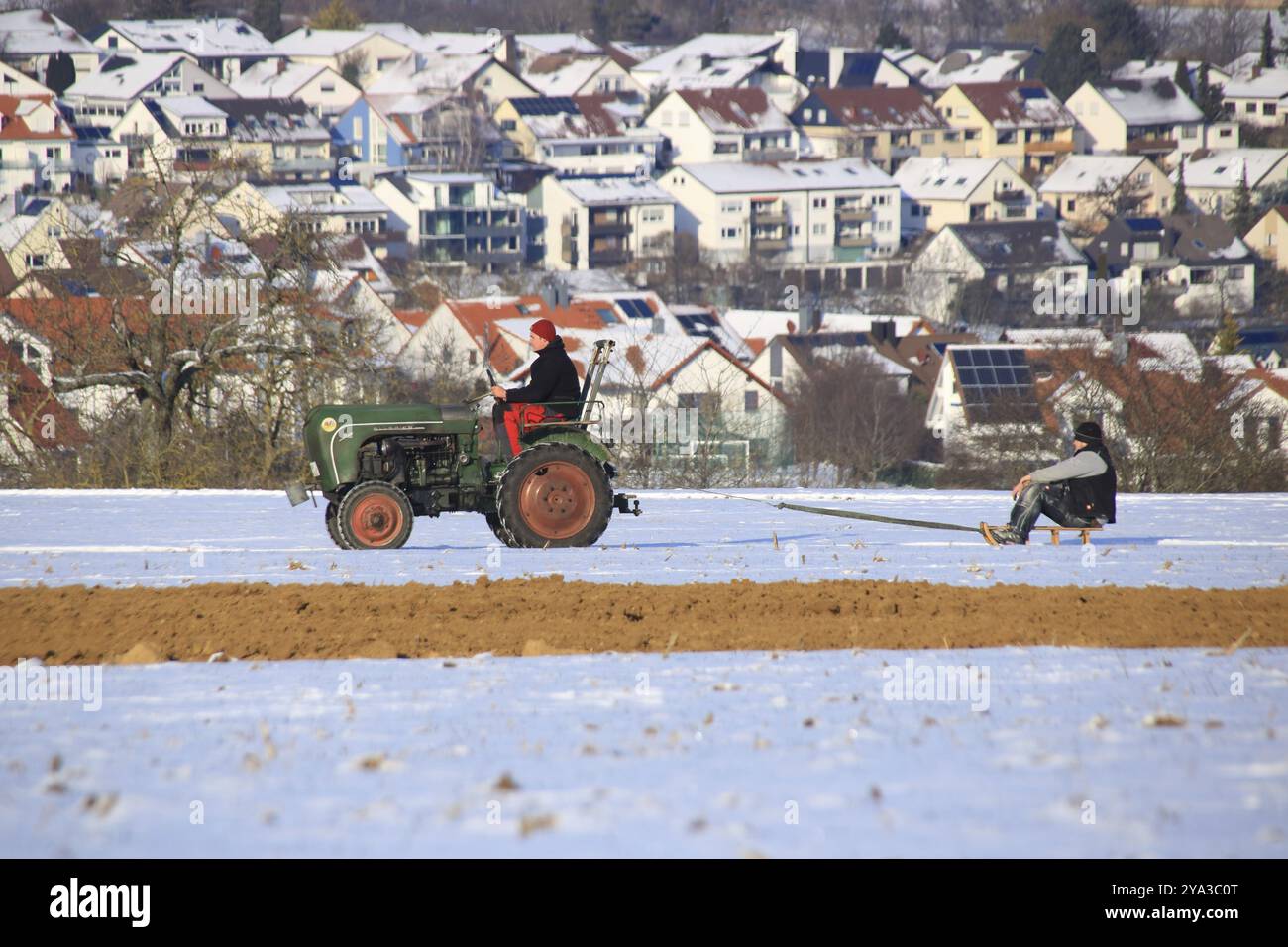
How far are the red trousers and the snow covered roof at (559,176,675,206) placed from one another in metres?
78.4

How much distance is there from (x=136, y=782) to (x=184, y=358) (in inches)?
699

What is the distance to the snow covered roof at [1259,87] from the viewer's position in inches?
4924

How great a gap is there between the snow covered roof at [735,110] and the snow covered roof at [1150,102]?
25979mm

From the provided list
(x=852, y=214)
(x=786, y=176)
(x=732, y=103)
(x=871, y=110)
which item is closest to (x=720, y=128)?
(x=732, y=103)

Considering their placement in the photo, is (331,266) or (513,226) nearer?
(331,266)

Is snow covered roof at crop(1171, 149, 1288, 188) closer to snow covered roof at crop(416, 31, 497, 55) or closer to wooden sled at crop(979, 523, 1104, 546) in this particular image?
snow covered roof at crop(416, 31, 497, 55)

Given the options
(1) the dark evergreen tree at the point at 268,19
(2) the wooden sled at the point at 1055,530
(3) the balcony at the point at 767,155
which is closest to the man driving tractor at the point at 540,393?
(2) the wooden sled at the point at 1055,530

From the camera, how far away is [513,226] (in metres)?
89.6

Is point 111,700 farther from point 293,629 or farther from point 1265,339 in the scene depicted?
point 1265,339

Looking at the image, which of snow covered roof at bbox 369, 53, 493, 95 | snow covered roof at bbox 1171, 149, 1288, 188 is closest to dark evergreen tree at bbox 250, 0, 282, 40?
snow covered roof at bbox 369, 53, 493, 95

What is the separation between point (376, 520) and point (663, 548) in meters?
2.21

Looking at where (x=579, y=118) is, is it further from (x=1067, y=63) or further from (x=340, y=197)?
(x=1067, y=63)

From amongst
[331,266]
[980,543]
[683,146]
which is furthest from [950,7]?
[980,543]

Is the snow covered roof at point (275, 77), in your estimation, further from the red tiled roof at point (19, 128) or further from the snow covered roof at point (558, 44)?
the snow covered roof at point (558, 44)
